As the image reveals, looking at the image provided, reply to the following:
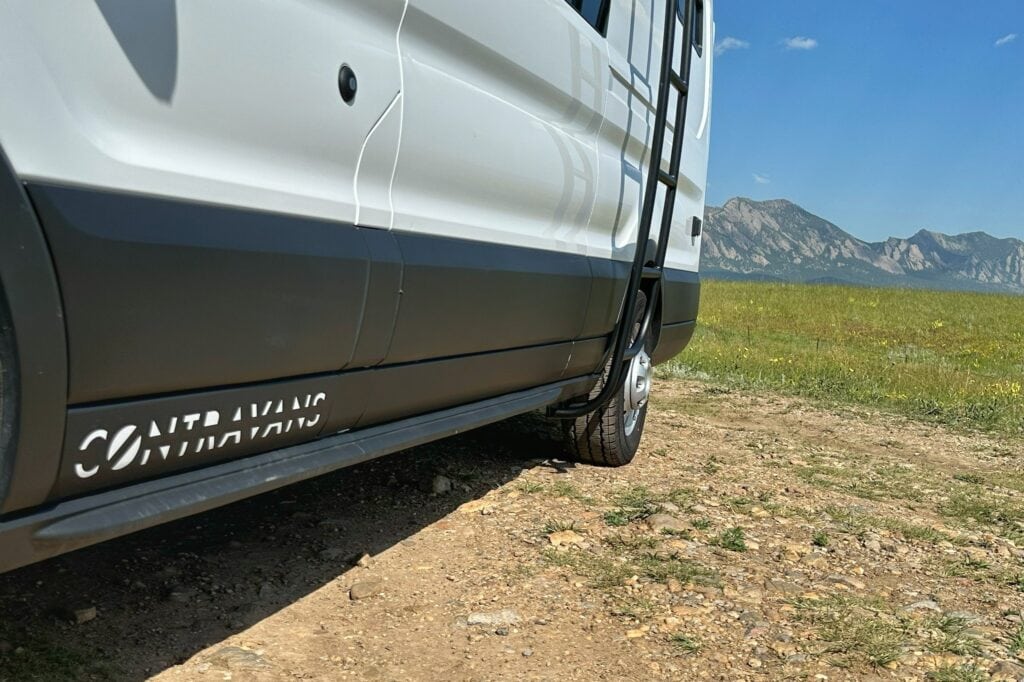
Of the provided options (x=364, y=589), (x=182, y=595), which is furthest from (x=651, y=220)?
(x=182, y=595)

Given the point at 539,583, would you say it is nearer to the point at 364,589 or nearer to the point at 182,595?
the point at 364,589

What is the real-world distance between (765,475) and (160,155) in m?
3.72

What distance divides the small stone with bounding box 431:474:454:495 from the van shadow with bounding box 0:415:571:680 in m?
0.03

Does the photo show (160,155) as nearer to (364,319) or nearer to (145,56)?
(145,56)

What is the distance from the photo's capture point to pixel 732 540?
3514 mm

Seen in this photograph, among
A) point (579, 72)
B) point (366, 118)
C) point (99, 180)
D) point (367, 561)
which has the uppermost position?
point (579, 72)

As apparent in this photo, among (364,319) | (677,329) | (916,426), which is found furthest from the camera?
(916,426)

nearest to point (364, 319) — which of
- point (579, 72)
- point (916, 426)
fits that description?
point (579, 72)

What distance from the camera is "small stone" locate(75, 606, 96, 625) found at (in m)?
2.41

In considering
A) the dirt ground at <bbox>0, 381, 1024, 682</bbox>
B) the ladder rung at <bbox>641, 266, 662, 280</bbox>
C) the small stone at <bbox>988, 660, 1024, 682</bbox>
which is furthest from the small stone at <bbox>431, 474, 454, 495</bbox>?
the small stone at <bbox>988, 660, 1024, 682</bbox>

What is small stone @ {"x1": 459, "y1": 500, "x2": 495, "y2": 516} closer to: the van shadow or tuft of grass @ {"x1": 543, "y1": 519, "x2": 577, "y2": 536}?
the van shadow

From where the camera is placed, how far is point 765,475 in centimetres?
468

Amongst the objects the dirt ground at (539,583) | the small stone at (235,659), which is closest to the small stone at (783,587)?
the dirt ground at (539,583)

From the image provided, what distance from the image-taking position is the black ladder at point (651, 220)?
12.6 feet
